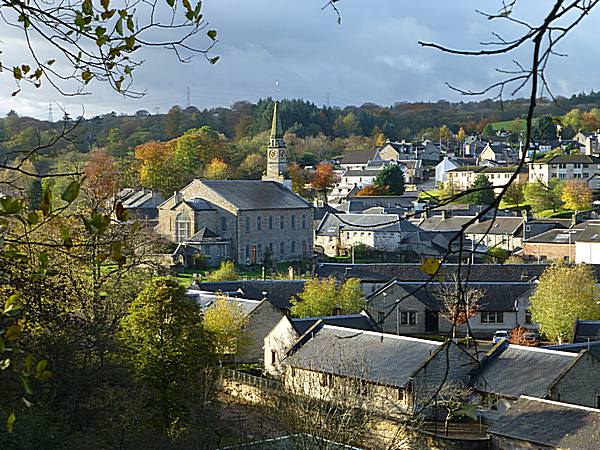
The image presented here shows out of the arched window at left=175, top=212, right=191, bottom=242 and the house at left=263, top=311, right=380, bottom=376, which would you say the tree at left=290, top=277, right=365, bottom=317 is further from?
the arched window at left=175, top=212, right=191, bottom=242

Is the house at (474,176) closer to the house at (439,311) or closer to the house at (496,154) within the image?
the house at (496,154)

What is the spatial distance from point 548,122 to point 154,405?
1680cm

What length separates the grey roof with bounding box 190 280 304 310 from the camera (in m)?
36.3

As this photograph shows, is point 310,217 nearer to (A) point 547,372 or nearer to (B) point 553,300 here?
(B) point 553,300

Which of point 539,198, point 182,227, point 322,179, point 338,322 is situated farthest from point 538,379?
point 322,179

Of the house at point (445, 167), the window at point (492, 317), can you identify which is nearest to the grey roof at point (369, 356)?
the window at point (492, 317)

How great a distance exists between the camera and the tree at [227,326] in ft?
92.8

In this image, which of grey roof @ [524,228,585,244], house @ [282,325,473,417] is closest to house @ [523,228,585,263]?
grey roof @ [524,228,585,244]

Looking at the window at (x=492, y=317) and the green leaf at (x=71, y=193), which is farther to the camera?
the window at (x=492, y=317)

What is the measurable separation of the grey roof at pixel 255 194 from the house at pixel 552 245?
1389cm

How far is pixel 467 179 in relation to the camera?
82375 millimetres

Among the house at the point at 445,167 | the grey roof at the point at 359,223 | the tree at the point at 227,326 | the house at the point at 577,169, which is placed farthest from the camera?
the house at the point at 445,167

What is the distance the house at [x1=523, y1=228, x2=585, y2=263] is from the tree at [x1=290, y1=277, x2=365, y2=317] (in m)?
21.5

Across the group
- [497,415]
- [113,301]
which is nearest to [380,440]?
[497,415]
